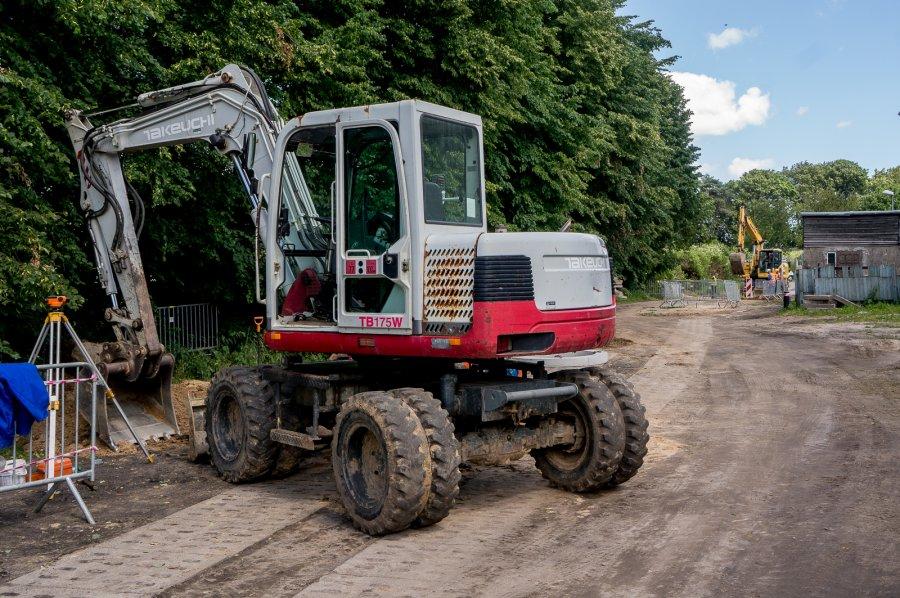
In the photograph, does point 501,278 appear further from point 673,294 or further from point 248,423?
point 673,294

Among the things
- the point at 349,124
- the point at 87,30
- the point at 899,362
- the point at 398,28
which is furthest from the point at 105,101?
the point at 899,362

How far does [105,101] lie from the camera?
12875 millimetres

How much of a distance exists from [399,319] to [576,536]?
232 cm

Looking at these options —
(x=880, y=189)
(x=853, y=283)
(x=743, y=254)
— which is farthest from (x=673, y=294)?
(x=880, y=189)

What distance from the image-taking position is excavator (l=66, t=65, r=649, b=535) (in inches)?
287

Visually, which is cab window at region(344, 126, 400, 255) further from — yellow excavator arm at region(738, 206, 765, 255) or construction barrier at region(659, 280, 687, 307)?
yellow excavator arm at region(738, 206, 765, 255)

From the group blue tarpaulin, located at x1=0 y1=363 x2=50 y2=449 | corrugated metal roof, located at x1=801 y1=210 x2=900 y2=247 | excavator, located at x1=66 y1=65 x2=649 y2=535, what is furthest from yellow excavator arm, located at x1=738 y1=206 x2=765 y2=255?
blue tarpaulin, located at x1=0 y1=363 x2=50 y2=449

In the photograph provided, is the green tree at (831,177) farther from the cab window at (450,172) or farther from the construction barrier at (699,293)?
the cab window at (450,172)

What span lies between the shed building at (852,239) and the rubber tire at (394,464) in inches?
1431

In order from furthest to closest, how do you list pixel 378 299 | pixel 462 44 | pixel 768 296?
pixel 768 296 → pixel 462 44 → pixel 378 299

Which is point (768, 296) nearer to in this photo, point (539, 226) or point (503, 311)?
point (539, 226)

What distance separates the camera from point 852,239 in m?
39.5

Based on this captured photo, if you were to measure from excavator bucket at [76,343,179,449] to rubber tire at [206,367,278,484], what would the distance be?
6.11ft

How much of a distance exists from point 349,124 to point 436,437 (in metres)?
2.93
